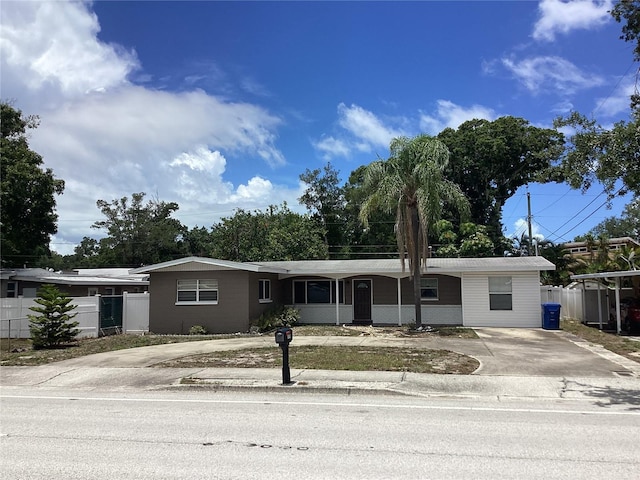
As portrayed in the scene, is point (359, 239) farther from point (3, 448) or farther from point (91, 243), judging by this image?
point (91, 243)

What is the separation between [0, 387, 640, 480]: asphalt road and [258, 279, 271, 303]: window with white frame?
12585mm

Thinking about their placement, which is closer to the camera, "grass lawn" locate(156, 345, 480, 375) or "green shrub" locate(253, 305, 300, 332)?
"grass lawn" locate(156, 345, 480, 375)

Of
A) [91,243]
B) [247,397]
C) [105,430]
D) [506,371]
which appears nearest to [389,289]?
[506,371]

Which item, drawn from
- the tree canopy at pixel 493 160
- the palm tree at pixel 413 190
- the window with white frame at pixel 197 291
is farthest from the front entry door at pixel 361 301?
the tree canopy at pixel 493 160

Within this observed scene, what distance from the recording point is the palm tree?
61.7ft

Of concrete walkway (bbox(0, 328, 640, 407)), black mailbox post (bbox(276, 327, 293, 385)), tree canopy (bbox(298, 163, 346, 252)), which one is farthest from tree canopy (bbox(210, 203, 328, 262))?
black mailbox post (bbox(276, 327, 293, 385))

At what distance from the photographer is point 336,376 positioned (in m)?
10.8

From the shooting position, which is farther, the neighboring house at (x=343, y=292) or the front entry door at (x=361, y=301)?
A: the front entry door at (x=361, y=301)

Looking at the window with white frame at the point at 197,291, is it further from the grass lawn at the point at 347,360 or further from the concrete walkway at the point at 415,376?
the grass lawn at the point at 347,360

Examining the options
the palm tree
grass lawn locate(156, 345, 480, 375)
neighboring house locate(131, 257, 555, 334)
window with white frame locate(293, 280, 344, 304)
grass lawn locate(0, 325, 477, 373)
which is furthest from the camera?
window with white frame locate(293, 280, 344, 304)

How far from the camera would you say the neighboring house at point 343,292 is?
20562 mm

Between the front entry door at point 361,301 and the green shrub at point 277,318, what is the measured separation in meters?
2.76

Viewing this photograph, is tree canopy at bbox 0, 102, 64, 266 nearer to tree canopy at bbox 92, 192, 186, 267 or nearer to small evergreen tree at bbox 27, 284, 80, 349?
small evergreen tree at bbox 27, 284, 80, 349

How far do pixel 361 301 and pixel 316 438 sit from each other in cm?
1778
